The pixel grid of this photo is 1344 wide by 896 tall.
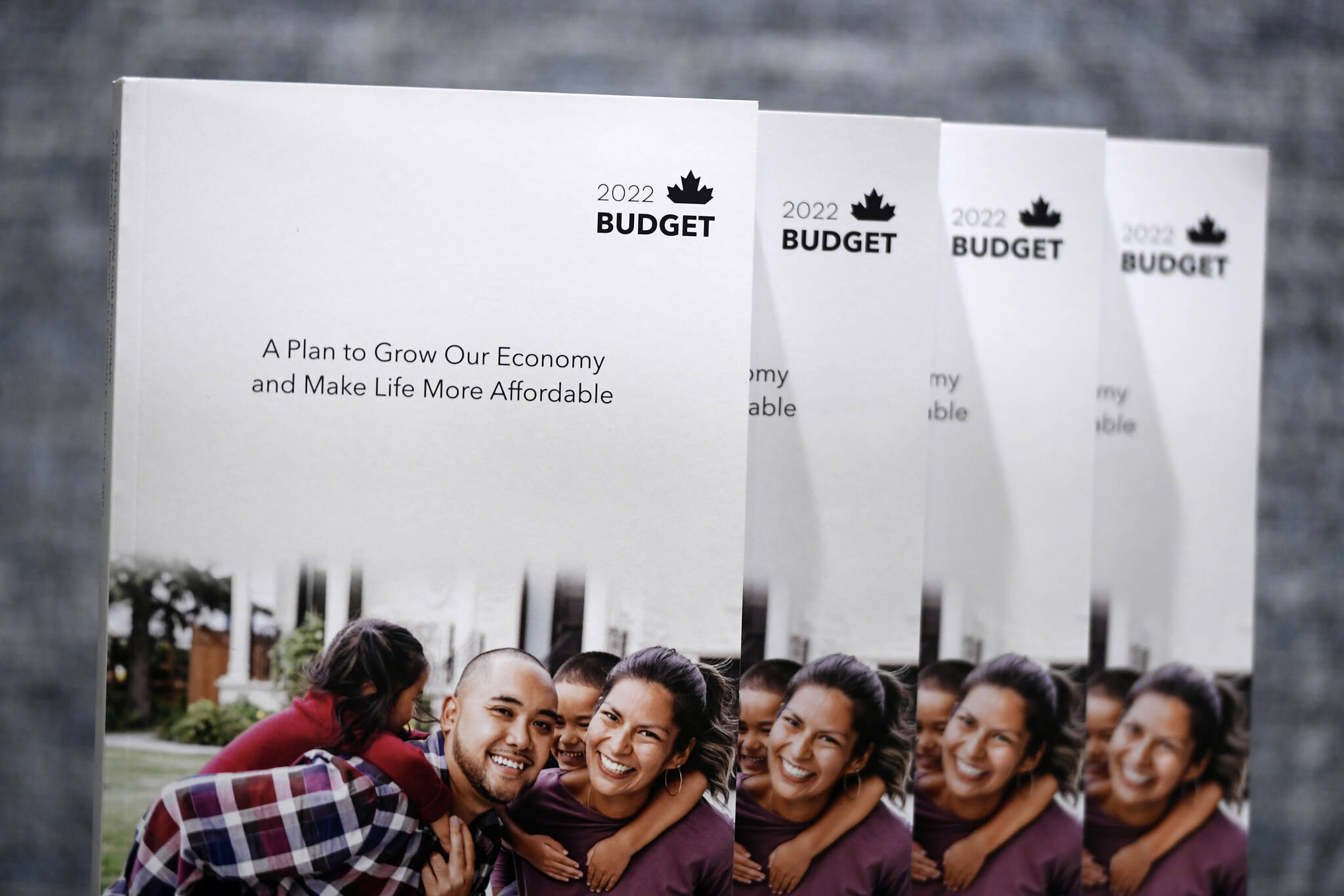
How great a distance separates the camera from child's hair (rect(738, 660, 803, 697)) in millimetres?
1464

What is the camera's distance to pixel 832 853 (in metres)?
1.46

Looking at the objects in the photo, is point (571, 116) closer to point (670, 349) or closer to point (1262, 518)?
point (670, 349)

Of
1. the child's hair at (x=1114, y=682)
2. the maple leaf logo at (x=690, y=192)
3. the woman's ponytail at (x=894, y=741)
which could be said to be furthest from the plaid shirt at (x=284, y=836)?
the child's hair at (x=1114, y=682)

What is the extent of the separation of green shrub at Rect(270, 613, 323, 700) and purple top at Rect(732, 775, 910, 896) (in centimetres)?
57

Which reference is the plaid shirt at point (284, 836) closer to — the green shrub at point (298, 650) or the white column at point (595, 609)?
the green shrub at point (298, 650)

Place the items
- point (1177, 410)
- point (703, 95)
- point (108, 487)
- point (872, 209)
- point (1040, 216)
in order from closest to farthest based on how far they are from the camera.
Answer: point (108, 487) → point (872, 209) → point (1040, 216) → point (1177, 410) → point (703, 95)

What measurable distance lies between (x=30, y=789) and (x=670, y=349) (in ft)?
4.55

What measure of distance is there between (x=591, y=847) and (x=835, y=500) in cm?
53

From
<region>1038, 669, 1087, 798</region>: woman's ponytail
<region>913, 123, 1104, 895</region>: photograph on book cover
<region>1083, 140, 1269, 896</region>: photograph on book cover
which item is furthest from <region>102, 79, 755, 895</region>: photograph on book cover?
<region>1083, 140, 1269, 896</region>: photograph on book cover

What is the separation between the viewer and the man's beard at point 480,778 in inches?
51.4

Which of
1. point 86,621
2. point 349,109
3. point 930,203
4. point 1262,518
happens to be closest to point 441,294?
point 349,109

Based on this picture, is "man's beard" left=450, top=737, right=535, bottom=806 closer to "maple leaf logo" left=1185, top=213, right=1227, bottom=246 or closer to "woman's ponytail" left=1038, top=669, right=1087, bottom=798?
"woman's ponytail" left=1038, top=669, right=1087, bottom=798

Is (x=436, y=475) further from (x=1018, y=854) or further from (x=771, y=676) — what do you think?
(x=1018, y=854)

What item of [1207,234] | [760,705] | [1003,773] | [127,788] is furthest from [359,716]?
[1207,234]
